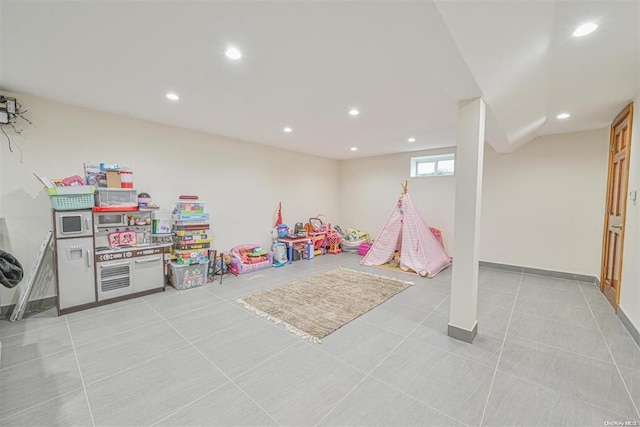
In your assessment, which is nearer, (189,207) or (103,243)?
(103,243)

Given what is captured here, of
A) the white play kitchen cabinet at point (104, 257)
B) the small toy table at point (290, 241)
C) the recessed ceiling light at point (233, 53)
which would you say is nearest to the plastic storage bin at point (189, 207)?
the white play kitchen cabinet at point (104, 257)

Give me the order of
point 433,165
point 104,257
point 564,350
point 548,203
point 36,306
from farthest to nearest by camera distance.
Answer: point 433,165 < point 548,203 < point 104,257 < point 36,306 < point 564,350

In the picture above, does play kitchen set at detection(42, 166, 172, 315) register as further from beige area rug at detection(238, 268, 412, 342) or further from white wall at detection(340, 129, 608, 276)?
white wall at detection(340, 129, 608, 276)

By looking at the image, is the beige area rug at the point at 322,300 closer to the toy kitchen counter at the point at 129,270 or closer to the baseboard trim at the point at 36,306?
the toy kitchen counter at the point at 129,270

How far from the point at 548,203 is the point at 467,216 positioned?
3.55m

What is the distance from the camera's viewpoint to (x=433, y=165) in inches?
245

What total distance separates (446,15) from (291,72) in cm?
148

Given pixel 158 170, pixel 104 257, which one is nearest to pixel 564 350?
pixel 104 257

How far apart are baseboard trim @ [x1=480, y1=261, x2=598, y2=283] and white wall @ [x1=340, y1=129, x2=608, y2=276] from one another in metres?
0.07

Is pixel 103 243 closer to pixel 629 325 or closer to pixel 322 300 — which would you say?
pixel 322 300

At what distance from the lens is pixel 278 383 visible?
1977mm

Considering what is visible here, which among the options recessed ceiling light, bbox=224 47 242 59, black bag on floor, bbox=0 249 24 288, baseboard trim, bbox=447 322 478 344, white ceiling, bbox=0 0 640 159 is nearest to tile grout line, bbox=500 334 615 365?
baseboard trim, bbox=447 322 478 344

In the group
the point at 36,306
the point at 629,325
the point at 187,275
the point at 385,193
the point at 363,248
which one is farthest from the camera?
the point at 385,193

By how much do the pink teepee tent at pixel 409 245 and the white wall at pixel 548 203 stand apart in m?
1.12
